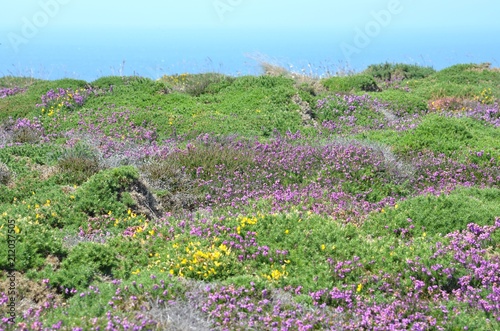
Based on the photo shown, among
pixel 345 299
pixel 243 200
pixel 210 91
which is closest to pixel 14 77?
pixel 210 91

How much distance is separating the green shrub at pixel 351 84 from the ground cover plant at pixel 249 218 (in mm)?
3759

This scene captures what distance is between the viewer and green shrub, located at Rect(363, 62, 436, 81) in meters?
24.0

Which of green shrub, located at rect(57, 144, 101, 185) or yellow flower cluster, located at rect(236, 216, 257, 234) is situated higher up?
green shrub, located at rect(57, 144, 101, 185)

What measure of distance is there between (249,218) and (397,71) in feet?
60.1

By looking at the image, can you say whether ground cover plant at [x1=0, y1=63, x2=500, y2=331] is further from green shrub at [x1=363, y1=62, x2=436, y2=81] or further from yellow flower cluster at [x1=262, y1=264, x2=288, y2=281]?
green shrub at [x1=363, y1=62, x2=436, y2=81]

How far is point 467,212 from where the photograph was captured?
26.2ft

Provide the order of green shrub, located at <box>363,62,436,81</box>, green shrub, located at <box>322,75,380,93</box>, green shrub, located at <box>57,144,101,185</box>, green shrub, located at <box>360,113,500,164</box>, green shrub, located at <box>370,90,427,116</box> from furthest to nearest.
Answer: green shrub, located at <box>363,62,436,81</box>, green shrub, located at <box>322,75,380,93</box>, green shrub, located at <box>370,90,427,116</box>, green shrub, located at <box>360,113,500,164</box>, green shrub, located at <box>57,144,101,185</box>

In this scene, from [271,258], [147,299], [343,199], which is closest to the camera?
[147,299]

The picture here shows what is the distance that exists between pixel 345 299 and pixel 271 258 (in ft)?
4.02

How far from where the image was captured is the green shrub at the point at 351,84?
2016 centimetres

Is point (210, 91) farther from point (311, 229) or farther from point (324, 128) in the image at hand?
point (311, 229)

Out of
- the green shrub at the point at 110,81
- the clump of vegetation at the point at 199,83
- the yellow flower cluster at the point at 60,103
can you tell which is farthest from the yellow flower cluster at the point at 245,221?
the clump of vegetation at the point at 199,83

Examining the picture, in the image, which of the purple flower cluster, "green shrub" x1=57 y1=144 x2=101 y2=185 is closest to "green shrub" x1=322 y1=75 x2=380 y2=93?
"green shrub" x1=57 y1=144 x2=101 y2=185

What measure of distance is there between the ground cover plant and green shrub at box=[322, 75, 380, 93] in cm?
376
